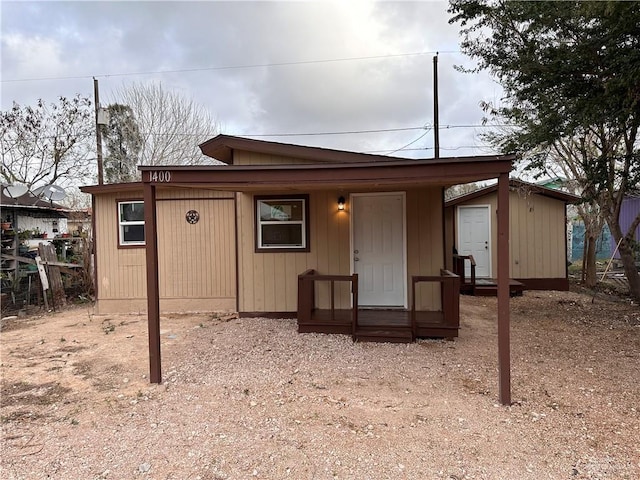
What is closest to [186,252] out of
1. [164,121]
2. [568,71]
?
[568,71]

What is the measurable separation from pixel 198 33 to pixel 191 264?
7.54 m

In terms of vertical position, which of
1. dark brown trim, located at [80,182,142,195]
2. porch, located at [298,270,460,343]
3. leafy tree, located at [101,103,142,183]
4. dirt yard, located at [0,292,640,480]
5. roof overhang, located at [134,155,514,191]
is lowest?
dirt yard, located at [0,292,640,480]

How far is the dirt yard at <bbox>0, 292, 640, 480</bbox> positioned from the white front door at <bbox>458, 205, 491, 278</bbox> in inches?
167

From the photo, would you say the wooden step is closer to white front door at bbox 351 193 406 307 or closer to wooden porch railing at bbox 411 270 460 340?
wooden porch railing at bbox 411 270 460 340

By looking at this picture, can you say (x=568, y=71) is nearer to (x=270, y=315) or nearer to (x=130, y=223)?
(x=270, y=315)

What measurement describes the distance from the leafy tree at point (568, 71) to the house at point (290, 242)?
2104 mm

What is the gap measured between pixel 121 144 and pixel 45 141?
3315mm

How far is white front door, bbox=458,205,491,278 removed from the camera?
31.1 feet

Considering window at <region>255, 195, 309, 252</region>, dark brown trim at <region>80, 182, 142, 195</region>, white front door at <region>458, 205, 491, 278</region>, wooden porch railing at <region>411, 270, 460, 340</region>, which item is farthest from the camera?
white front door at <region>458, 205, 491, 278</region>

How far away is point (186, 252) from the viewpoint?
7.03 meters

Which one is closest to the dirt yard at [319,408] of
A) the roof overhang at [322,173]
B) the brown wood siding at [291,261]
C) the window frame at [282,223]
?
the brown wood siding at [291,261]

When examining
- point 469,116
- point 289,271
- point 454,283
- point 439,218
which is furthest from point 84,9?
point 469,116

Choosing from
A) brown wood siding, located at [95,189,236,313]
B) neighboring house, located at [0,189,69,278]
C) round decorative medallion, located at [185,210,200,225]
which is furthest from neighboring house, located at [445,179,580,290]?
neighboring house, located at [0,189,69,278]

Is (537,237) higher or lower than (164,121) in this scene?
lower
